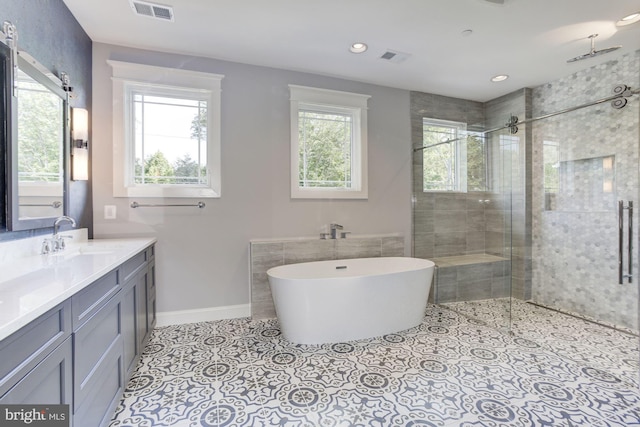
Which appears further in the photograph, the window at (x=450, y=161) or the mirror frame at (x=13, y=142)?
the window at (x=450, y=161)

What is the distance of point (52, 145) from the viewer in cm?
198

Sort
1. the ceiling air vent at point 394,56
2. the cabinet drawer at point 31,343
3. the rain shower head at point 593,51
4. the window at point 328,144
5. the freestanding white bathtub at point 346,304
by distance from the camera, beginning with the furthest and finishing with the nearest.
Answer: the window at point 328,144 → the ceiling air vent at point 394,56 → the rain shower head at point 593,51 → the freestanding white bathtub at point 346,304 → the cabinet drawer at point 31,343

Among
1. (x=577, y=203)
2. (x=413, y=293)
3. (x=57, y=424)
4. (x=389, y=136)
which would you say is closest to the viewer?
(x=57, y=424)

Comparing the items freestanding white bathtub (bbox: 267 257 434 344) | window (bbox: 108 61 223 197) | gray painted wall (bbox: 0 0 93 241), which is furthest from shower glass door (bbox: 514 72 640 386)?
gray painted wall (bbox: 0 0 93 241)

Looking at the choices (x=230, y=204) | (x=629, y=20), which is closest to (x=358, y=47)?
(x=230, y=204)

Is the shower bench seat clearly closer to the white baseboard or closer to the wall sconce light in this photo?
the white baseboard

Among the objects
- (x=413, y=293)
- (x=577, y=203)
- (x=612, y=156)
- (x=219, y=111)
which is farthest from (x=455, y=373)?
(x=219, y=111)

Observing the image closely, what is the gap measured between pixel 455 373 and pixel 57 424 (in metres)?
2.12

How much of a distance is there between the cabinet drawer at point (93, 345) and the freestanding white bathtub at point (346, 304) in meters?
1.14

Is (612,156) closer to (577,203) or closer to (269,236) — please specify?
(577,203)

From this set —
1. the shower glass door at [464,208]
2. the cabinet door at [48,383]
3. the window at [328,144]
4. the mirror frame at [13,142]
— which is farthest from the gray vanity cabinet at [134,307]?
the shower glass door at [464,208]

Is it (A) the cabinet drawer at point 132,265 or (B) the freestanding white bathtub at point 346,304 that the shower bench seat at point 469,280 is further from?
(A) the cabinet drawer at point 132,265

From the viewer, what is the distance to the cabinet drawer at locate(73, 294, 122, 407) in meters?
1.12

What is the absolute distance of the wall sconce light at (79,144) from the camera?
2277 millimetres
